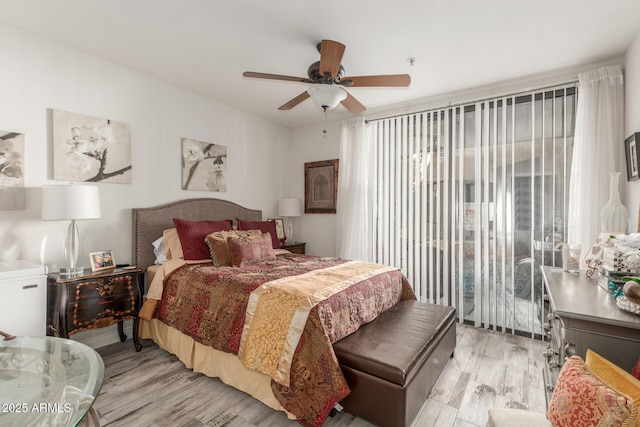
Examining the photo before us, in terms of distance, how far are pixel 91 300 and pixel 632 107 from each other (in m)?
4.57

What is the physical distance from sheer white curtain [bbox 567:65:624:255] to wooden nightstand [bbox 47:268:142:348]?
4.02 m

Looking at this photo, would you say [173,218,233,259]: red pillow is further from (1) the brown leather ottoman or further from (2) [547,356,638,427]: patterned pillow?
(2) [547,356,638,427]: patterned pillow

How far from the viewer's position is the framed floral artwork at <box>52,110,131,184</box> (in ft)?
8.74

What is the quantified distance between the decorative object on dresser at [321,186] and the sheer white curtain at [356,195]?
33 centimetres

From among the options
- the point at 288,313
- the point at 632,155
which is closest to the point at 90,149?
the point at 288,313

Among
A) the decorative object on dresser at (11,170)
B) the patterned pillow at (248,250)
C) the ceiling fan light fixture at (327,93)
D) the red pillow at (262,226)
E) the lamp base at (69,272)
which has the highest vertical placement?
the ceiling fan light fixture at (327,93)

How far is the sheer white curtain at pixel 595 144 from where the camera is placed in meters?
2.69

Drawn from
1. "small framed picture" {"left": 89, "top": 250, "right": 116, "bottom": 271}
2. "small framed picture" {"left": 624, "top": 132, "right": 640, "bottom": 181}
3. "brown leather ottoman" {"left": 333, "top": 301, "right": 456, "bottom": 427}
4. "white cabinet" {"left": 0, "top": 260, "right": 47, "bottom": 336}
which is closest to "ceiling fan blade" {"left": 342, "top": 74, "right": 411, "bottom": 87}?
"small framed picture" {"left": 624, "top": 132, "right": 640, "bottom": 181}

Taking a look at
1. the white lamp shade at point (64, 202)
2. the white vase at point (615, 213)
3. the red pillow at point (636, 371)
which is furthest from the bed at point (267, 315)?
the white vase at point (615, 213)

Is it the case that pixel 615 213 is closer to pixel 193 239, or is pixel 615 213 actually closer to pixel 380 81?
pixel 380 81

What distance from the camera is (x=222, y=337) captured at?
2.26 meters

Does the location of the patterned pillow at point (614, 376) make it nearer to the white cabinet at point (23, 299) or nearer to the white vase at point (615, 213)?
the white vase at point (615, 213)

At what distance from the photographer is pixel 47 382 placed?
1.22 m

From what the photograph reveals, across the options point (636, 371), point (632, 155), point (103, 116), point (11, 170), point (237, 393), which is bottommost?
point (237, 393)
